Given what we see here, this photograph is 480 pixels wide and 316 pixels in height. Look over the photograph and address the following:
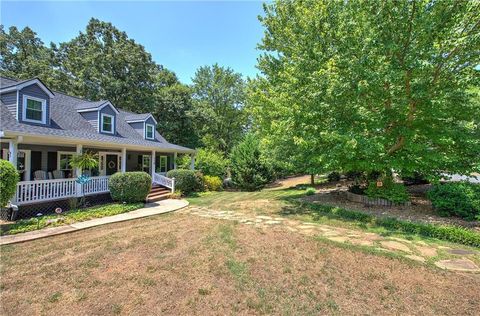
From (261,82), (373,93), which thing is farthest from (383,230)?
(261,82)

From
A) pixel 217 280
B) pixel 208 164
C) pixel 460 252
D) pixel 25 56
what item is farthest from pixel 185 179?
pixel 25 56

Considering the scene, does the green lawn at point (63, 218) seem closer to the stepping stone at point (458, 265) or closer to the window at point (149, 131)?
the window at point (149, 131)

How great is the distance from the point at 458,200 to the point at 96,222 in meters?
12.3

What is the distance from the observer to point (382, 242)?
6582 millimetres

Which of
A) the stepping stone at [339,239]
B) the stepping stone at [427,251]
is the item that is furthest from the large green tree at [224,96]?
the stepping stone at [427,251]

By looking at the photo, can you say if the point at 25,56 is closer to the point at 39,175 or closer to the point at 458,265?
the point at 39,175

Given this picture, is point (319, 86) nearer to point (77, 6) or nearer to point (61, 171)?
point (77, 6)

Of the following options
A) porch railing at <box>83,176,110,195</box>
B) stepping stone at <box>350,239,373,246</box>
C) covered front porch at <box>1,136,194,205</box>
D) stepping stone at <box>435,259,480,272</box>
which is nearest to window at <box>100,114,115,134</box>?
covered front porch at <box>1,136,194,205</box>

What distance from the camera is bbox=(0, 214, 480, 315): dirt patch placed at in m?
3.71

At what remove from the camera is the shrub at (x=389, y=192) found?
10.4 meters

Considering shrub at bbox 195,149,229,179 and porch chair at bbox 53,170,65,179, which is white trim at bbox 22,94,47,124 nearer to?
porch chair at bbox 53,170,65,179

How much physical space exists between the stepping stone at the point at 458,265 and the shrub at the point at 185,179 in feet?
43.6

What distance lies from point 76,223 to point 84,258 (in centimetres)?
360

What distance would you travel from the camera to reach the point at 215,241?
6.54 m
